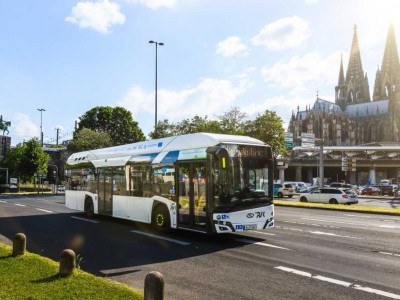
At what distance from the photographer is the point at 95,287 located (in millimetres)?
6750

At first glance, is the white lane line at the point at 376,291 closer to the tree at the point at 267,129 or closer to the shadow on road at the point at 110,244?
the shadow on road at the point at 110,244

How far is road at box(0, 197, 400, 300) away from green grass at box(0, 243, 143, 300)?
729 millimetres

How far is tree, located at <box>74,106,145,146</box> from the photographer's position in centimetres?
7219

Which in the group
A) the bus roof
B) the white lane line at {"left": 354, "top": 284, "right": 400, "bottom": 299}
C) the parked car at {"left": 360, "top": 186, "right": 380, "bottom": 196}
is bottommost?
the parked car at {"left": 360, "top": 186, "right": 380, "bottom": 196}

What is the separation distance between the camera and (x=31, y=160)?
5803cm

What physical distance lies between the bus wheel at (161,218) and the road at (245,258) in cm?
34

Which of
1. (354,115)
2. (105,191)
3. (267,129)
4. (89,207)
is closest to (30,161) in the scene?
(267,129)

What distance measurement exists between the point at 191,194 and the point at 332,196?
2477cm

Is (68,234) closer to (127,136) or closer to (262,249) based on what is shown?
(262,249)

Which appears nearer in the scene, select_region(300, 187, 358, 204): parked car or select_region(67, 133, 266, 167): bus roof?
select_region(67, 133, 266, 167): bus roof

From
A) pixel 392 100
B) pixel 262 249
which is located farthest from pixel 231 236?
pixel 392 100

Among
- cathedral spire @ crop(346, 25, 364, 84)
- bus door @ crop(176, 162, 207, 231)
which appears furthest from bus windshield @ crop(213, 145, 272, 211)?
cathedral spire @ crop(346, 25, 364, 84)

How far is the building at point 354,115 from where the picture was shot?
105m

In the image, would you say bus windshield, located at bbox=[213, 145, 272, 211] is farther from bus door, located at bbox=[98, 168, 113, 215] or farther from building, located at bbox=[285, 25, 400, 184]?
building, located at bbox=[285, 25, 400, 184]
